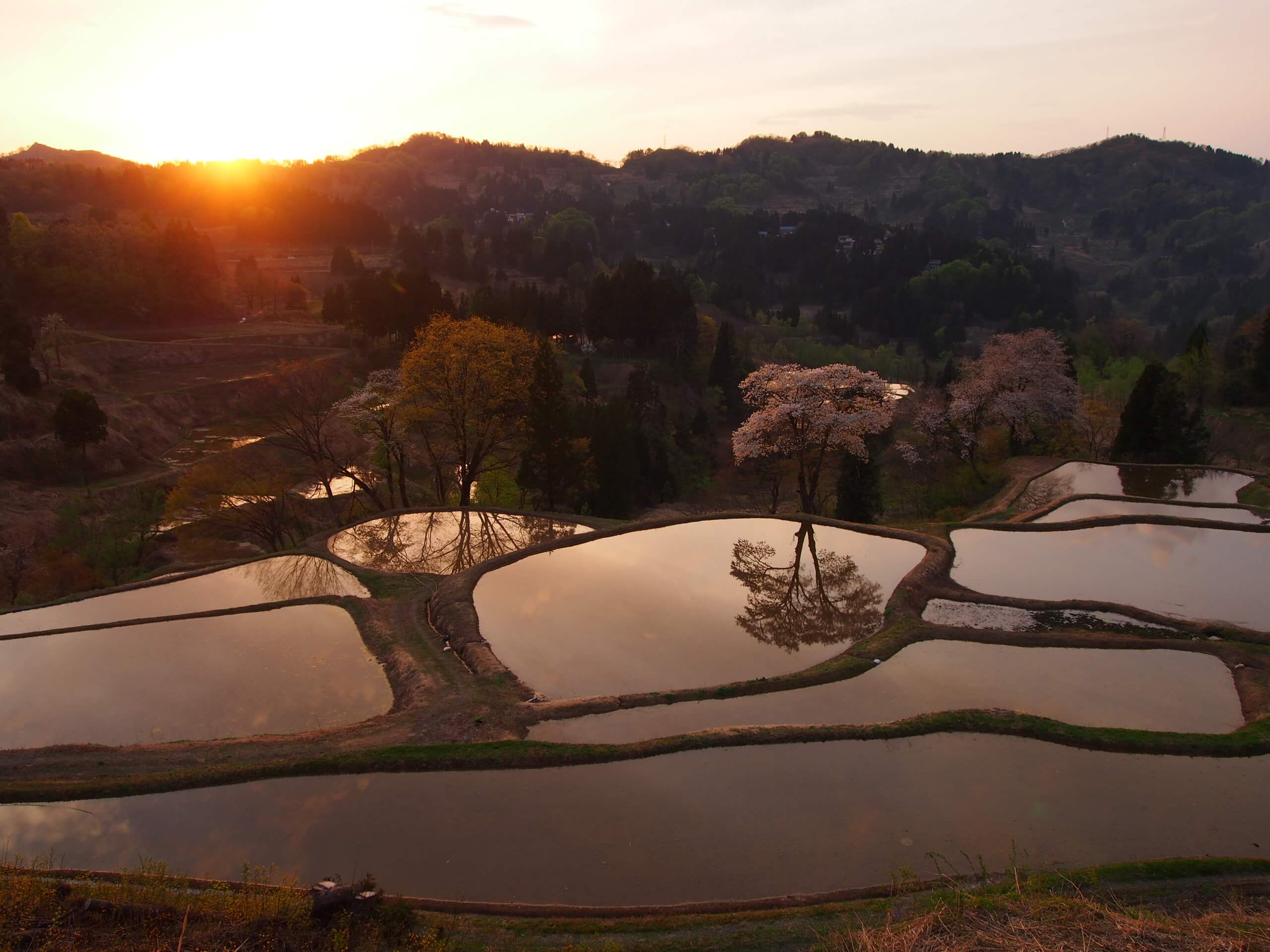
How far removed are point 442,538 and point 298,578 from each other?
5235 mm

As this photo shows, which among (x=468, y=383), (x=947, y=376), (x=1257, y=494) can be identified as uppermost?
(x=947, y=376)

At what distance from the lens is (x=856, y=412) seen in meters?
34.4

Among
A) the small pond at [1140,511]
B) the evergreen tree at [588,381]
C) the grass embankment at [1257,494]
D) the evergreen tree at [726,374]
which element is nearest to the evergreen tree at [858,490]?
the small pond at [1140,511]

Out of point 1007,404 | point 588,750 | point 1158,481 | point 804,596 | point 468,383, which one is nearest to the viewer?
point 588,750

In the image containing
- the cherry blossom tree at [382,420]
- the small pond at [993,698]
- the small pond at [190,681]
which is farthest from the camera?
the cherry blossom tree at [382,420]

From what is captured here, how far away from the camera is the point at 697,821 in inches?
478

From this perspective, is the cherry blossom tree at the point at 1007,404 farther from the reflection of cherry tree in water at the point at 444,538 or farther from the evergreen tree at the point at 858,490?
the reflection of cherry tree in water at the point at 444,538

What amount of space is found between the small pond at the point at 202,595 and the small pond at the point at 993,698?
1129 centimetres

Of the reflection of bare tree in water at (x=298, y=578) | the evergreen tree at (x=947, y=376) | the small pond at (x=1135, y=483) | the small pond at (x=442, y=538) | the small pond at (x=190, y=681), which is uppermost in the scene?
the evergreen tree at (x=947, y=376)

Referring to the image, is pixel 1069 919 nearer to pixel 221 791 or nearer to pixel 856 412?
pixel 221 791

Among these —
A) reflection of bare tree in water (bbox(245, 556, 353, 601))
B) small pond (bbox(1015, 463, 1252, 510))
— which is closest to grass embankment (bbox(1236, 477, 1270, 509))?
small pond (bbox(1015, 463, 1252, 510))

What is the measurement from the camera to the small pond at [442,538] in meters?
25.3

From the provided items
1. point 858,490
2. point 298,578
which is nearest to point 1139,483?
point 858,490

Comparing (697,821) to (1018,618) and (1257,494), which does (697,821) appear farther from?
(1257,494)
